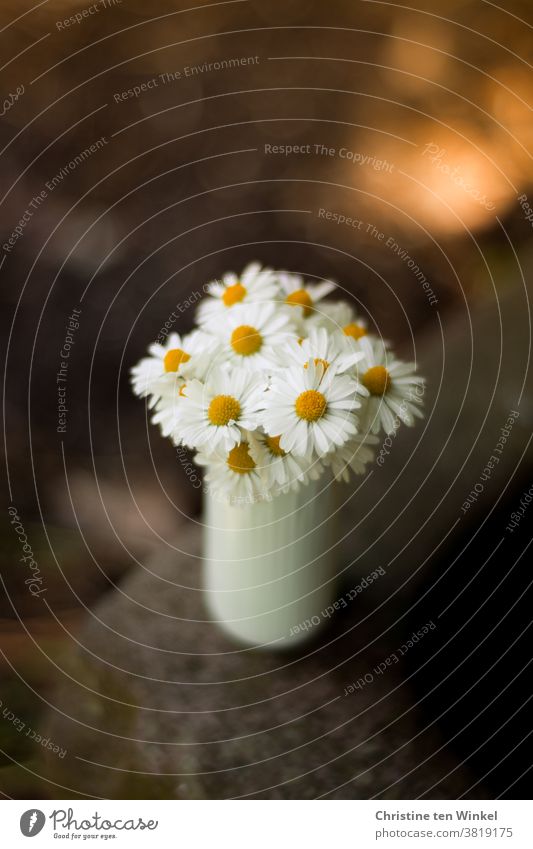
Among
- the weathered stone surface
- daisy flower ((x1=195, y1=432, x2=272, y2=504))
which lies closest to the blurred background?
the weathered stone surface

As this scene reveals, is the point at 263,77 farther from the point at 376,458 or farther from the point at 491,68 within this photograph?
the point at 376,458

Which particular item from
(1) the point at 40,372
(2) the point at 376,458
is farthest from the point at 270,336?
(1) the point at 40,372

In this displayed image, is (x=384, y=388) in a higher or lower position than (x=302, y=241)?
lower

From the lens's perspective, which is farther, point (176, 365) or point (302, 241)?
point (302, 241)

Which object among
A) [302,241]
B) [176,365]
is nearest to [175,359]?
[176,365]

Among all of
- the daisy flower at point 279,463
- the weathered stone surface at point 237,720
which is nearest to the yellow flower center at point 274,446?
the daisy flower at point 279,463
